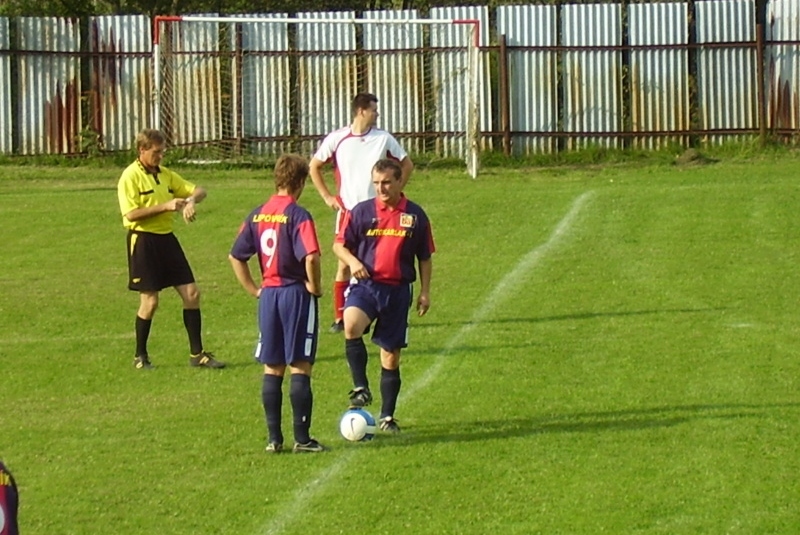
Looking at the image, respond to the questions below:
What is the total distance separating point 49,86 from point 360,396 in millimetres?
17833

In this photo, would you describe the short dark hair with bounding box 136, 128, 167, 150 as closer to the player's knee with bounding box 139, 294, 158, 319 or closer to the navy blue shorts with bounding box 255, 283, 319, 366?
the player's knee with bounding box 139, 294, 158, 319

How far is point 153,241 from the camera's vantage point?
11.4m

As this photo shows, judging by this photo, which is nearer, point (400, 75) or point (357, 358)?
point (357, 358)

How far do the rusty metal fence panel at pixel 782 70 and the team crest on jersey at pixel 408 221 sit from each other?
692 inches

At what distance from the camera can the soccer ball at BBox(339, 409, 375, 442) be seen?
8594mm

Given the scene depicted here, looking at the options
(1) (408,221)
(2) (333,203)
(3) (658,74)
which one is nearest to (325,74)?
(3) (658,74)

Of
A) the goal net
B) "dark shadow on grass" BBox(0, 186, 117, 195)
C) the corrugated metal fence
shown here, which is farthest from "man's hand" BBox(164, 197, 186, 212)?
the corrugated metal fence

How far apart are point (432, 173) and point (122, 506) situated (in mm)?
16765

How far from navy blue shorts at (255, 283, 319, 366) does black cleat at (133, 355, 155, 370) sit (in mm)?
2987

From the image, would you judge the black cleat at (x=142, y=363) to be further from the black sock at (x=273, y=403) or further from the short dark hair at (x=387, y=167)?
the short dark hair at (x=387, y=167)

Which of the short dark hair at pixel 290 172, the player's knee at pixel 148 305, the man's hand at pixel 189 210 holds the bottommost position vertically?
the player's knee at pixel 148 305

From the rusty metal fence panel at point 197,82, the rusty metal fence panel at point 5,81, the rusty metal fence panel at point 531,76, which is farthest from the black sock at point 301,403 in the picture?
the rusty metal fence panel at point 5,81

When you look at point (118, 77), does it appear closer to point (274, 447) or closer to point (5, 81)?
point (5, 81)

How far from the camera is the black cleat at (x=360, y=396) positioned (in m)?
9.38
